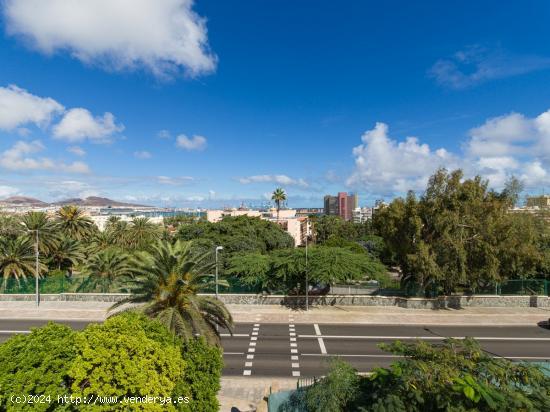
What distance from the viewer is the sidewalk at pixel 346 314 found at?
2544 cm

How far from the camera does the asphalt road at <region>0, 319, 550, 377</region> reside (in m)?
17.7

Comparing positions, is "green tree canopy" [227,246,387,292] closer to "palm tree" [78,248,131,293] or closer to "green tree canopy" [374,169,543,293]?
"green tree canopy" [374,169,543,293]

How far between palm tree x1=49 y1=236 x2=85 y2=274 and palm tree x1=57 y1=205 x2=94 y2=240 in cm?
522

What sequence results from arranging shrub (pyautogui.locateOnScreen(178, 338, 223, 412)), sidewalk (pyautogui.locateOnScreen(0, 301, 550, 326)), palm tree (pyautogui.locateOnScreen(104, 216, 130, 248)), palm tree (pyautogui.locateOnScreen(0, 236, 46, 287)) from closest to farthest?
shrub (pyautogui.locateOnScreen(178, 338, 223, 412)), sidewalk (pyautogui.locateOnScreen(0, 301, 550, 326)), palm tree (pyautogui.locateOnScreen(0, 236, 46, 287)), palm tree (pyautogui.locateOnScreen(104, 216, 130, 248))

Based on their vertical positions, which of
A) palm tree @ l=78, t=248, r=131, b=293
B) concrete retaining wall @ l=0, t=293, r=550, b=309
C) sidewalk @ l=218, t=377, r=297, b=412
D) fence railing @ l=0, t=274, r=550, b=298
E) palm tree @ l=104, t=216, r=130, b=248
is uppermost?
palm tree @ l=104, t=216, r=130, b=248

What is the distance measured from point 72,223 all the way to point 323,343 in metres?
41.9

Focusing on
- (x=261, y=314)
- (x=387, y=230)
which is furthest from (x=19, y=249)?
(x=387, y=230)

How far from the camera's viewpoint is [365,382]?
10344mm

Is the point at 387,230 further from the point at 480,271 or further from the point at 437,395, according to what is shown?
the point at 437,395

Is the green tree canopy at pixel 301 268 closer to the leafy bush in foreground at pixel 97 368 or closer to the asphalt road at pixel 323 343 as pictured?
the asphalt road at pixel 323 343

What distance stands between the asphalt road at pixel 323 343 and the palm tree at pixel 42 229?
1390cm

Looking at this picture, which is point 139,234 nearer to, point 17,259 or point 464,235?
point 17,259

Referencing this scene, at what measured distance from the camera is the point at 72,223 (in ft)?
155

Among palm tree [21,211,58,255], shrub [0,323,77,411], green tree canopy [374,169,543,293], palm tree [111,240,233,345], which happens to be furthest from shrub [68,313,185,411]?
palm tree [21,211,58,255]
